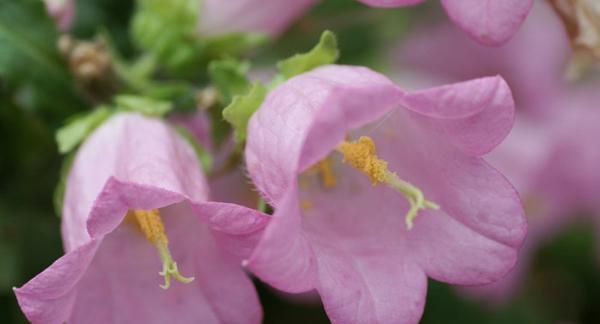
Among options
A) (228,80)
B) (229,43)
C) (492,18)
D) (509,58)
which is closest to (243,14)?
(229,43)

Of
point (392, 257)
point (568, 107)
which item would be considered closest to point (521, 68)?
point (568, 107)

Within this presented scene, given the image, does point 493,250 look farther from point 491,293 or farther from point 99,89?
point 491,293

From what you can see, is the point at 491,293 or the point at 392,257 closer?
the point at 392,257

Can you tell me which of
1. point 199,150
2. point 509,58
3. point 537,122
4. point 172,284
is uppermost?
point 199,150

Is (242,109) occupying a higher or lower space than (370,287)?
higher

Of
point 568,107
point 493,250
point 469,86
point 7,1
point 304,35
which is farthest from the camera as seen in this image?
point 568,107

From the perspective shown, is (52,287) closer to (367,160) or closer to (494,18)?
(367,160)

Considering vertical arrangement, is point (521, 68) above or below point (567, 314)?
above

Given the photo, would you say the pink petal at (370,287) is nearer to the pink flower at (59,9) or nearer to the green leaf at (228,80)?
the green leaf at (228,80)
